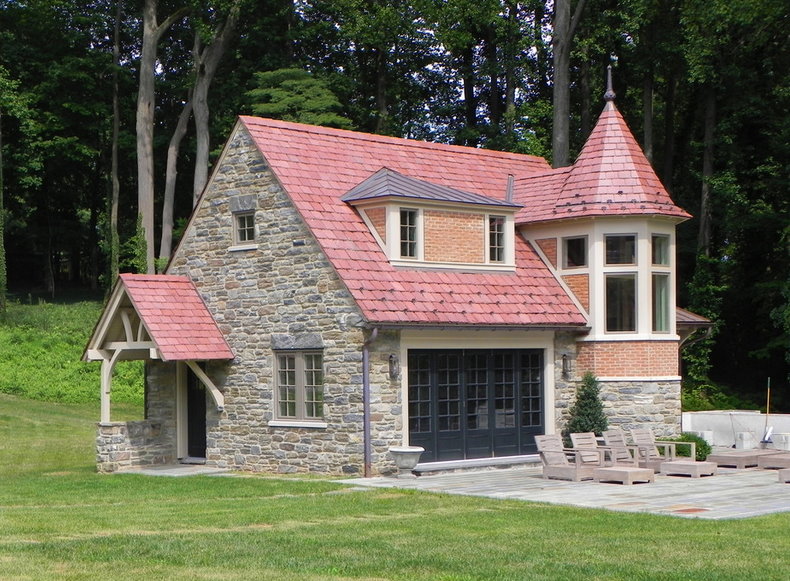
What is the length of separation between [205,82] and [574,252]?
20.8 meters

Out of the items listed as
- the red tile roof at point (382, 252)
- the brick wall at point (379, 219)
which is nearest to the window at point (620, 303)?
the red tile roof at point (382, 252)

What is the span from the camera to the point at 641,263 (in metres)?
22.8

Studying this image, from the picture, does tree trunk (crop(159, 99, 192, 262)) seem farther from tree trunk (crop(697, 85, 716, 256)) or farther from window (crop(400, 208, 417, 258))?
window (crop(400, 208, 417, 258))

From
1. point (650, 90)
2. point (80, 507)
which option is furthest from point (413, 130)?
point (80, 507)

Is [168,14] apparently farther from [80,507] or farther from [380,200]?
[80,507]

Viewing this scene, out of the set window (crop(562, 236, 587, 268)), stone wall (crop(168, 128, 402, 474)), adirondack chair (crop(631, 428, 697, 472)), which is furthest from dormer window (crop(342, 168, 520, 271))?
adirondack chair (crop(631, 428, 697, 472))

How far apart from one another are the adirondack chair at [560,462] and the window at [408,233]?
4.08 m

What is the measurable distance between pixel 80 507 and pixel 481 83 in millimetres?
30709

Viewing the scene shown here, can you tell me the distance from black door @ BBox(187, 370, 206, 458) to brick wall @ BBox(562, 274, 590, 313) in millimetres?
7249

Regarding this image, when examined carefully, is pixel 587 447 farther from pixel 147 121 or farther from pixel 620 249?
pixel 147 121

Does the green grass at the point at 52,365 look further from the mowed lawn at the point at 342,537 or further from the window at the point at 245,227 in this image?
the mowed lawn at the point at 342,537

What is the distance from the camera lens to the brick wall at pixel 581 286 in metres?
23.2

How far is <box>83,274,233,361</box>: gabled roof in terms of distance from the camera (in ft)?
69.9

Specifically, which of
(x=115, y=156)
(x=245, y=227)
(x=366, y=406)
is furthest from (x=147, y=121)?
(x=366, y=406)
